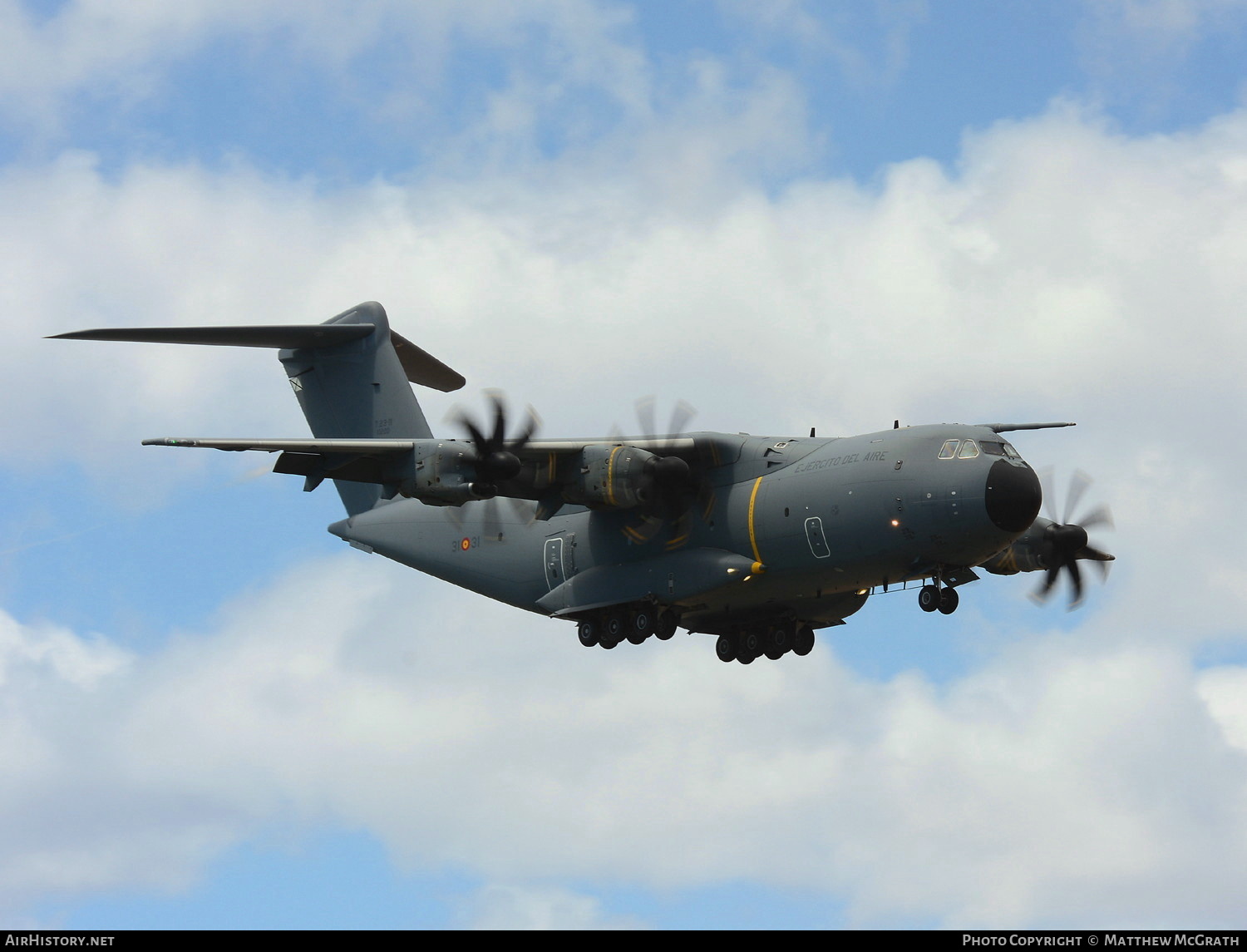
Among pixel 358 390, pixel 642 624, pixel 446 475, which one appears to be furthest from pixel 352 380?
pixel 642 624

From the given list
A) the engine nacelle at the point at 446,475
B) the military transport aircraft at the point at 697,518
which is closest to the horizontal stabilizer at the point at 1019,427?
the military transport aircraft at the point at 697,518

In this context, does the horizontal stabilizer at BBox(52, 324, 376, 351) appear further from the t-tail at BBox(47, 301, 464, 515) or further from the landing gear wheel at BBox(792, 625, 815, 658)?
the landing gear wheel at BBox(792, 625, 815, 658)

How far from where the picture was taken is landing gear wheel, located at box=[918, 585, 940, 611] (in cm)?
2330

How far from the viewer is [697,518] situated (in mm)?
24641

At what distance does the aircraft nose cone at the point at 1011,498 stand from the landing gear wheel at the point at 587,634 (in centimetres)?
685

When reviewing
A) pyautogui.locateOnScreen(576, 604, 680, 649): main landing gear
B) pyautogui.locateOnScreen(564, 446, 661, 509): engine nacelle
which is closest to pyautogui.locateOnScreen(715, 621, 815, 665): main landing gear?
pyautogui.locateOnScreen(576, 604, 680, 649): main landing gear

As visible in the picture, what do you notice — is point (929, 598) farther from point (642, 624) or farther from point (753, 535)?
point (642, 624)

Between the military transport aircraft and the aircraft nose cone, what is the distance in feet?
0.08

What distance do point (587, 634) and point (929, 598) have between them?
5.58m

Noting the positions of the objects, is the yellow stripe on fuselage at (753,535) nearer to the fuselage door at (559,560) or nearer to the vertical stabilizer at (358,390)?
the fuselage door at (559,560)

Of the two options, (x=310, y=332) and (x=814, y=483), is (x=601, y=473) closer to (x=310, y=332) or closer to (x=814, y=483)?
(x=814, y=483)

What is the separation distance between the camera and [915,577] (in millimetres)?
23719

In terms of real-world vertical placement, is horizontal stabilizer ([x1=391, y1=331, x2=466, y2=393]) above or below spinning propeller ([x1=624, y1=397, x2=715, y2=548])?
above
